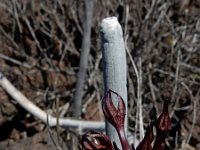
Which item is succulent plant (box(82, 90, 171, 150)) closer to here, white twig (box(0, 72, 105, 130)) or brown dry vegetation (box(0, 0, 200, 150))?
white twig (box(0, 72, 105, 130))

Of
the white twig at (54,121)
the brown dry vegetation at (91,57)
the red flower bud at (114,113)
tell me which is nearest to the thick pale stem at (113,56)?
the red flower bud at (114,113)

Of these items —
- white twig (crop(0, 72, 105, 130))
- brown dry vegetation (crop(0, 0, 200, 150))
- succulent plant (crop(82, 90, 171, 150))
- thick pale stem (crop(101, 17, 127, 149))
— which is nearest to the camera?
succulent plant (crop(82, 90, 171, 150))

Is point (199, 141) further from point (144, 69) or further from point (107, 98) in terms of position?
point (107, 98)

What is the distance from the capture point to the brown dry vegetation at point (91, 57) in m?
2.43

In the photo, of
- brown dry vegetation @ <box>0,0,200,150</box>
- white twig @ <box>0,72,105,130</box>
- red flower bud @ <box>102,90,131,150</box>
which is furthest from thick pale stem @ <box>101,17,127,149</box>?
brown dry vegetation @ <box>0,0,200,150</box>

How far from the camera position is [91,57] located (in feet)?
8.46

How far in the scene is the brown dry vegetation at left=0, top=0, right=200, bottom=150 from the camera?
95.8 inches

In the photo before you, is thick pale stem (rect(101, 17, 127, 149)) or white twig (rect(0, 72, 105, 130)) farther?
white twig (rect(0, 72, 105, 130))

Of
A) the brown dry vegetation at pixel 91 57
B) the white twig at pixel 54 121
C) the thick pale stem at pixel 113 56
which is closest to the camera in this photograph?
the thick pale stem at pixel 113 56

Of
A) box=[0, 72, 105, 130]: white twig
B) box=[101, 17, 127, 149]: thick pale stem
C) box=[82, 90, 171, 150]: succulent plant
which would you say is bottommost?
box=[0, 72, 105, 130]: white twig

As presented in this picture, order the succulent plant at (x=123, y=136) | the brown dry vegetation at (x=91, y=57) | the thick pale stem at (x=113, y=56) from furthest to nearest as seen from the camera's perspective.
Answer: the brown dry vegetation at (x=91, y=57) → the thick pale stem at (x=113, y=56) → the succulent plant at (x=123, y=136)

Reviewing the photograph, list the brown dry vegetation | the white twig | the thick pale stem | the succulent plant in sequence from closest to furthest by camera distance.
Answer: the succulent plant < the thick pale stem < the white twig < the brown dry vegetation

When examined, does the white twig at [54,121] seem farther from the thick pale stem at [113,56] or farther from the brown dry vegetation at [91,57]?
the thick pale stem at [113,56]

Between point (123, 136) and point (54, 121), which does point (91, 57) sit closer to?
point (54, 121)
